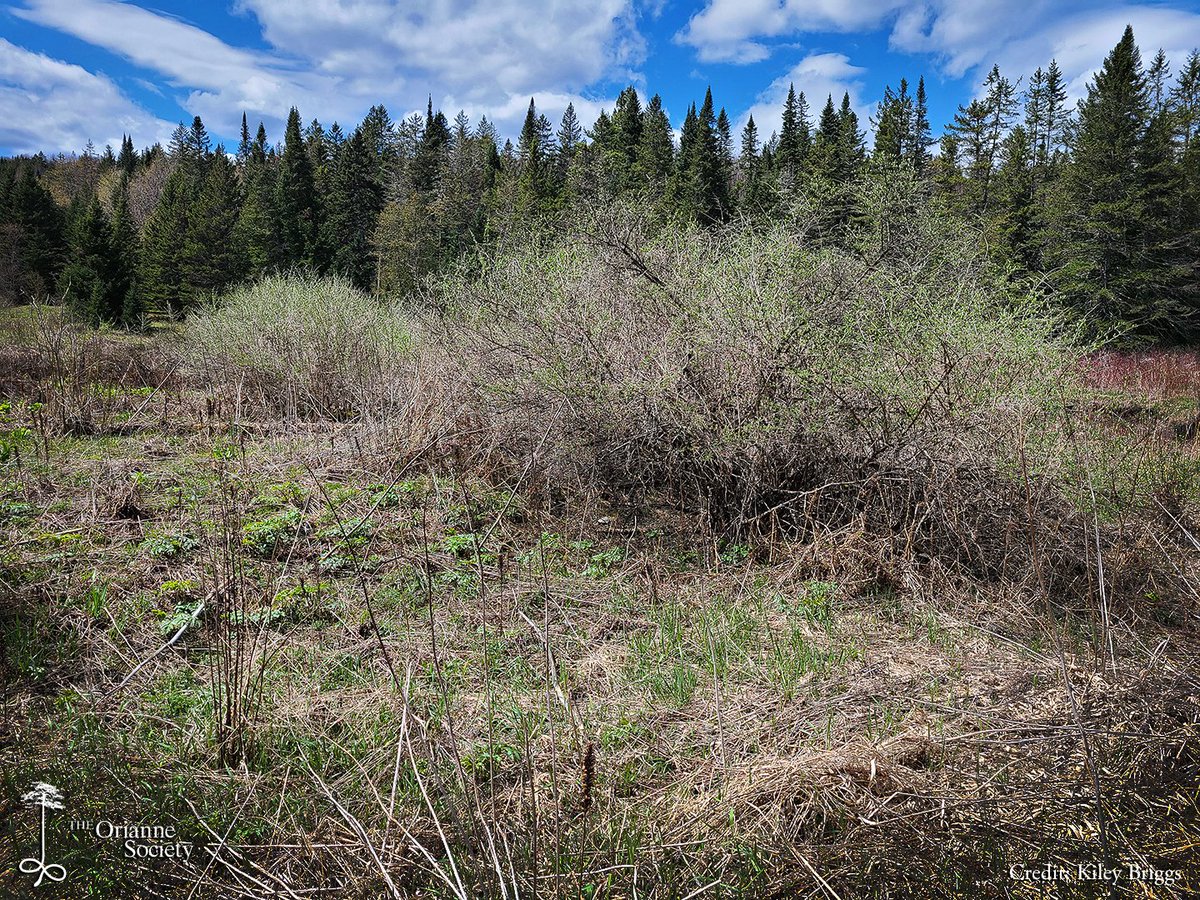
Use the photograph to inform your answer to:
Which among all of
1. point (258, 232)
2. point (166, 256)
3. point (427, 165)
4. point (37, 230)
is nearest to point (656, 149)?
point (427, 165)

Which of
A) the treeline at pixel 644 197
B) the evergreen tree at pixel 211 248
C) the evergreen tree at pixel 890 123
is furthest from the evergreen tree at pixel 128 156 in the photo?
the evergreen tree at pixel 890 123

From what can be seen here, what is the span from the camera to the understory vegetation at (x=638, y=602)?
1828 millimetres

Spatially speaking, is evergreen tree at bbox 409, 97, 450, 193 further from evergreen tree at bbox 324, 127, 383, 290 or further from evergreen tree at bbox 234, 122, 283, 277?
evergreen tree at bbox 234, 122, 283, 277

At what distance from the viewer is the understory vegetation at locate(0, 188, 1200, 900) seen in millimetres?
1828

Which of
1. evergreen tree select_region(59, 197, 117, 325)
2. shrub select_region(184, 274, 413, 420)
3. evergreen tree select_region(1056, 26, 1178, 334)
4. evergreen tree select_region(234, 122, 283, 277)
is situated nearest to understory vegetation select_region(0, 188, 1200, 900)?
shrub select_region(184, 274, 413, 420)

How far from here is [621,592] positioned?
13.9 ft

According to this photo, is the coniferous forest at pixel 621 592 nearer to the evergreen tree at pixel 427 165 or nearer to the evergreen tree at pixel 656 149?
the evergreen tree at pixel 656 149

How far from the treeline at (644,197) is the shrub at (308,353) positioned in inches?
82.5

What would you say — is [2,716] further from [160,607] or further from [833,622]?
[833,622]

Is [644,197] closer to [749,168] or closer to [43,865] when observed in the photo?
[43,865]

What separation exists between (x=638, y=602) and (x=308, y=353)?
7248mm

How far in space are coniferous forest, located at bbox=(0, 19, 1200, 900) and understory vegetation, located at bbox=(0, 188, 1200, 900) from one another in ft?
0.08

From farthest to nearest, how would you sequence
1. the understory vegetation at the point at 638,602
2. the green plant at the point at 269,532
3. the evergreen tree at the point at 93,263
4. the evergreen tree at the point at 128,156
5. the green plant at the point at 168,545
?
1. the evergreen tree at the point at 128,156
2. the evergreen tree at the point at 93,263
3. the green plant at the point at 269,532
4. the green plant at the point at 168,545
5. the understory vegetation at the point at 638,602

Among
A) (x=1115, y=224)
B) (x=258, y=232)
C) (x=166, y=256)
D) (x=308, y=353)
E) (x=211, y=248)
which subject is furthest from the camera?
(x=258, y=232)
